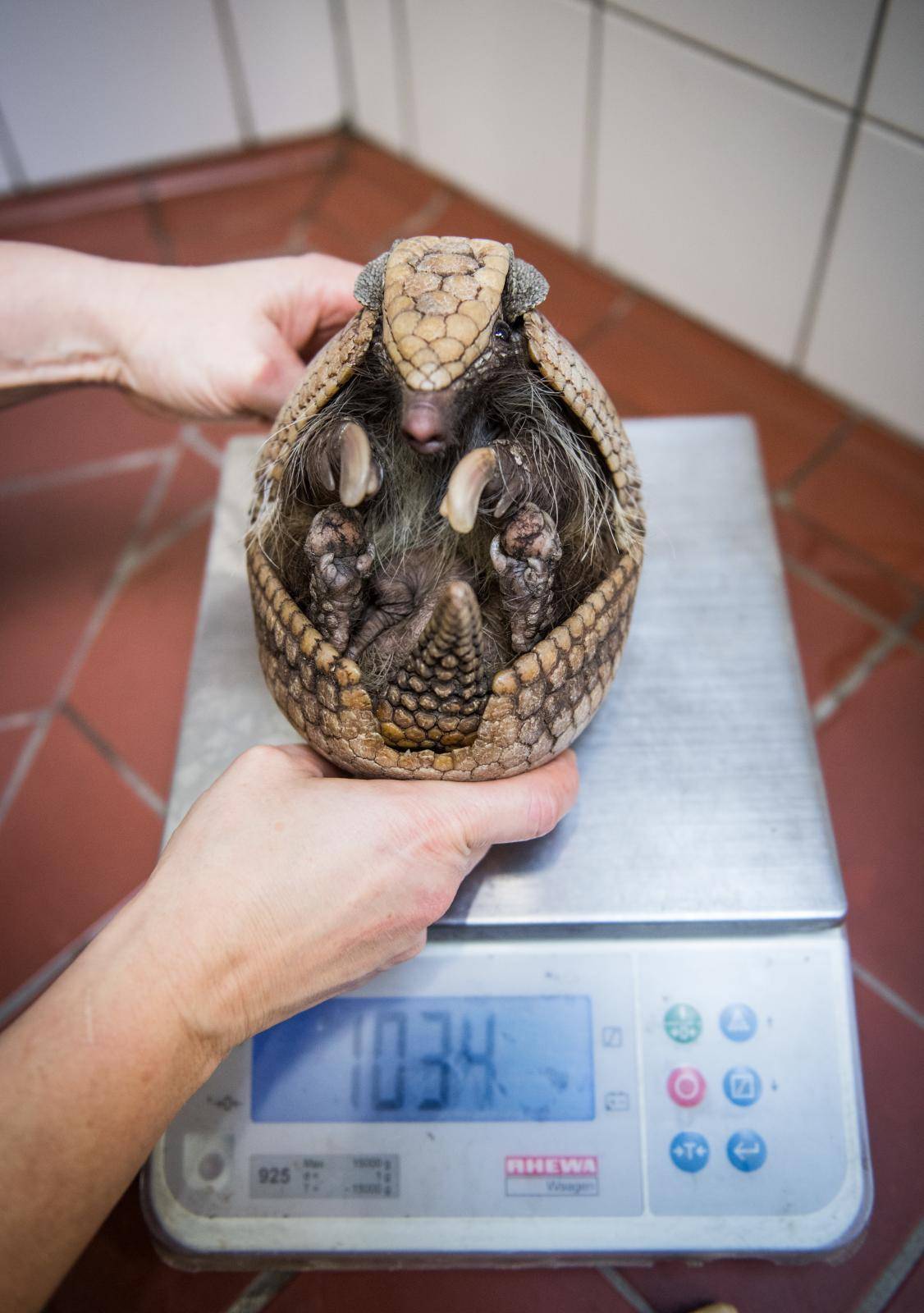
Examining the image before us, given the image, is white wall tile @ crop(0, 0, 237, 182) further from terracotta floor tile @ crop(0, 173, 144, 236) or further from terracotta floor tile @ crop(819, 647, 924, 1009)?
terracotta floor tile @ crop(819, 647, 924, 1009)

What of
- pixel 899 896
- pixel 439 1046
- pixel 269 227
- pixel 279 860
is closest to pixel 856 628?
pixel 899 896

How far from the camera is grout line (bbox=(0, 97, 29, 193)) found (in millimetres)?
2086

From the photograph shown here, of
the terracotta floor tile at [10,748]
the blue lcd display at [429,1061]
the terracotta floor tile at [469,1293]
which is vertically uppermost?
the blue lcd display at [429,1061]

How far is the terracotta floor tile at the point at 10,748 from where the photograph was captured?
152cm

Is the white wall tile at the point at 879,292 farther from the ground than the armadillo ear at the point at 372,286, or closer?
closer

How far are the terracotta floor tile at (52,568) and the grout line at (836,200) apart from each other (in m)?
1.18

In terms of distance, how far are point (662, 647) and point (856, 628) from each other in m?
0.52

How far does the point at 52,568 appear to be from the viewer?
5.66 ft

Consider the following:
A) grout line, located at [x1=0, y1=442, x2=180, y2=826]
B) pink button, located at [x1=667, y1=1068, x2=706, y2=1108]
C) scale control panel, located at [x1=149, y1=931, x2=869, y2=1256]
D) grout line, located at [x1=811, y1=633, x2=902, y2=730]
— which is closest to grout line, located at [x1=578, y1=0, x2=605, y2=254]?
grout line, located at [x1=0, y1=442, x2=180, y2=826]

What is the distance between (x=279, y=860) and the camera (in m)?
0.90

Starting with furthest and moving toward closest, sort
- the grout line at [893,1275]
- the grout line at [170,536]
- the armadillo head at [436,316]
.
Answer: the grout line at [170,536], the grout line at [893,1275], the armadillo head at [436,316]

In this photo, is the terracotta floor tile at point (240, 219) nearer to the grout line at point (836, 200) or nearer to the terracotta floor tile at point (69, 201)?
the terracotta floor tile at point (69, 201)

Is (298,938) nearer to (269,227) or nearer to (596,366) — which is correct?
(596,366)

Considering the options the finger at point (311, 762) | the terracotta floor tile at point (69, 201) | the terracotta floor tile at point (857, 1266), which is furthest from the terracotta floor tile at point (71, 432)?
the terracotta floor tile at point (857, 1266)
